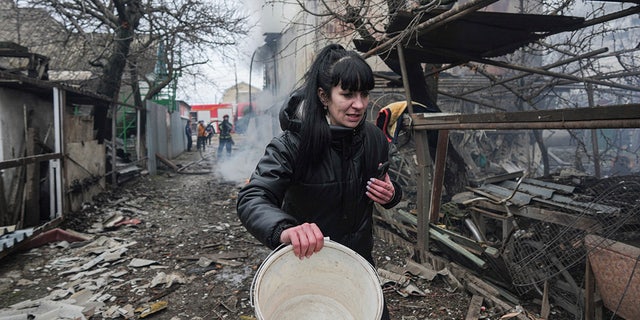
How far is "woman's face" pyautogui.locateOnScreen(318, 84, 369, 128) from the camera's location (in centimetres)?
166

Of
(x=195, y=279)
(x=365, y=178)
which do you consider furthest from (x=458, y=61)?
(x=195, y=279)

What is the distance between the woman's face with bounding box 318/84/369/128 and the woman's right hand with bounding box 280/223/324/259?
0.62 metres

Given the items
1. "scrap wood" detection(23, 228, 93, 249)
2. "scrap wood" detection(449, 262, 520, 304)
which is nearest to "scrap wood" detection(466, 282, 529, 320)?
"scrap wood" detection(449, 262, 520, 304)

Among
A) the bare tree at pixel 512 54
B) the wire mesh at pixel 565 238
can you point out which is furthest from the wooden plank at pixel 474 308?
the bare tree at pixel 512 54

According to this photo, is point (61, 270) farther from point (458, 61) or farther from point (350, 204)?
point (458, 61)

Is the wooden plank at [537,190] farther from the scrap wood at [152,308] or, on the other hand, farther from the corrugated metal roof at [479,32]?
the scrap wood at [152,308]

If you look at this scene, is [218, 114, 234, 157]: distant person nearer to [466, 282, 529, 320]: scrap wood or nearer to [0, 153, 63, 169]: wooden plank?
[0, 153, 63, 169]: wooden plank

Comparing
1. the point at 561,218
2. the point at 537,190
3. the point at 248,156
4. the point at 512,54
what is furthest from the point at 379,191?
the point at 248,156

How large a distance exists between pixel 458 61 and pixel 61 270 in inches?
270

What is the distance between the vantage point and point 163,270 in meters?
4.85

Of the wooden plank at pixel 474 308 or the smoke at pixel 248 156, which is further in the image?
the smoke at pixel 248 156

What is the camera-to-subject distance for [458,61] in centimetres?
603

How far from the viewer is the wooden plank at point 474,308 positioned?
3452 millimetres

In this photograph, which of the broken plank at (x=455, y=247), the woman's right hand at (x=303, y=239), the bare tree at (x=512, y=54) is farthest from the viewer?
the bare tree at (x=512, y=54)
